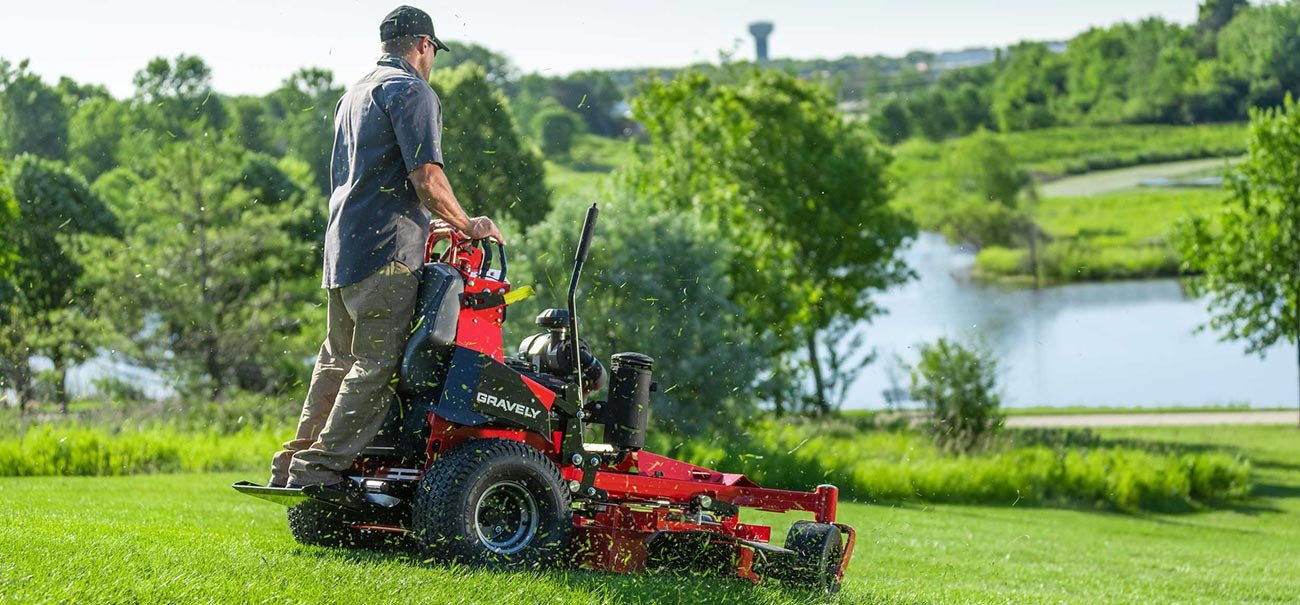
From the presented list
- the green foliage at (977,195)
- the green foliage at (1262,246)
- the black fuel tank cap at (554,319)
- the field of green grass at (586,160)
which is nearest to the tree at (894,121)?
the green foliage at (977,195)

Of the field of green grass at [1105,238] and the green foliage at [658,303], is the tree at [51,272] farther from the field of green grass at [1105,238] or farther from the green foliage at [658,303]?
the field of green grass at [1105,238]

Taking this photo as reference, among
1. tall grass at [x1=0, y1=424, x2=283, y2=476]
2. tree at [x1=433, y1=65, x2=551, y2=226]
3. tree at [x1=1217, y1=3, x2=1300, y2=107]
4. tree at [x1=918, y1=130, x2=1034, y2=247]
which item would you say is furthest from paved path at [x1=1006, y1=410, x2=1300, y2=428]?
tree at [x1=918, y1=130, x2=1034, y2=247]

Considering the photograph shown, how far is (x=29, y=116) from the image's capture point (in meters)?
36.7

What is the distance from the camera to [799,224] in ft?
102

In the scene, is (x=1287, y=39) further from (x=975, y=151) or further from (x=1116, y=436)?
(x=1116, y=436)

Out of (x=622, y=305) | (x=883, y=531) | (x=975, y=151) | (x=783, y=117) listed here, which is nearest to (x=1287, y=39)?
(x=975, y=151)

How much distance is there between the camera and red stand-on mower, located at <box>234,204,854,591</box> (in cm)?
616

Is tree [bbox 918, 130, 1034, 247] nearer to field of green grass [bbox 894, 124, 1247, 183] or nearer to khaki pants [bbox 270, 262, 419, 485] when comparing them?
field of green grass [bbox 894, 124, 1247, 183]

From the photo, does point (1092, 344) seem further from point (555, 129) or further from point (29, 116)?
point (29, 116)

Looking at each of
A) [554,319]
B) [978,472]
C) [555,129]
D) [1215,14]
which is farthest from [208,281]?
[1215,14]

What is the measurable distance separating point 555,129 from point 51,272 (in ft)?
56.7

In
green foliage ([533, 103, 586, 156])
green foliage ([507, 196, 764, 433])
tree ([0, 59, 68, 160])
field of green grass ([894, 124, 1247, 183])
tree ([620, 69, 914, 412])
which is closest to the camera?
green foliage ([507, 196, 764, 433])

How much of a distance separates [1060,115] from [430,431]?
83743 millimetres

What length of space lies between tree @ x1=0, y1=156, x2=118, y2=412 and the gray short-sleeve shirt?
1791cm
